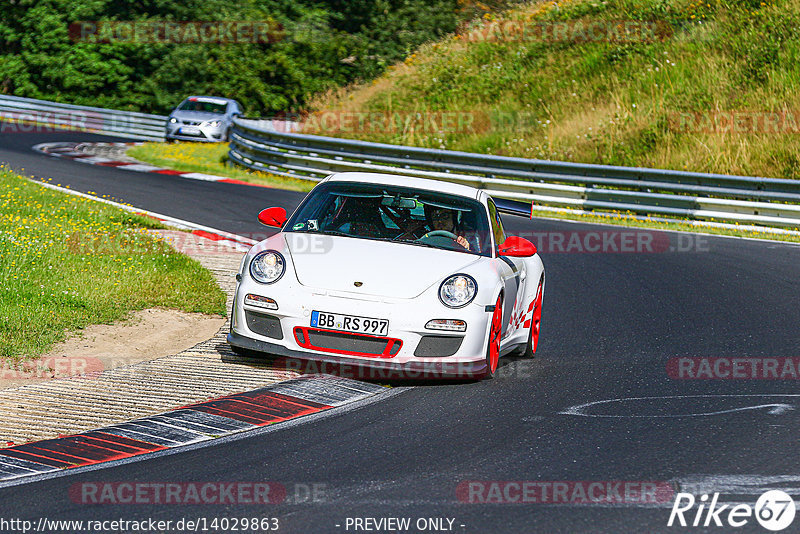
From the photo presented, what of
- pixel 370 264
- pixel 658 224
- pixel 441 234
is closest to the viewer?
pixel 370 264

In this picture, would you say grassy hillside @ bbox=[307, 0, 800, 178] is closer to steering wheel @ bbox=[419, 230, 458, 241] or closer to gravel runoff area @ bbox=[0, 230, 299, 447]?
steering wheel @ bbox=[419, 230, 458, 241]

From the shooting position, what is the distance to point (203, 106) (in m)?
31.5

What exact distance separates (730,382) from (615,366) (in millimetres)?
877

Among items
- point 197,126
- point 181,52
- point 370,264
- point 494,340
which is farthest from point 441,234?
point 181,52

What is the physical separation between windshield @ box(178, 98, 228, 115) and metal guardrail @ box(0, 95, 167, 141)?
4.42m

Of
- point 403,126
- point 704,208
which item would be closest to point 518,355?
point 704,208

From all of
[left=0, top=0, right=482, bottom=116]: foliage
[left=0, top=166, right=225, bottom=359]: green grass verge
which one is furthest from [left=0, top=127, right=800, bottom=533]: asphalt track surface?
[left=0, top=0, right=482, bottom=116]: foliage

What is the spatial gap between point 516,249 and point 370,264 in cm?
120

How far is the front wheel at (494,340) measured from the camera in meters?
7.54

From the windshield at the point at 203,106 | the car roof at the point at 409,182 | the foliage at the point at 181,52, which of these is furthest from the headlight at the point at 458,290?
the foliage at the point at 181,52

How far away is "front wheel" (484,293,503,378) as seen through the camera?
7.54 m

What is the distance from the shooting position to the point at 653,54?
91.8 feet

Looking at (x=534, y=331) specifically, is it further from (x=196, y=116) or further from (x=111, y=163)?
(x=196, y=116)

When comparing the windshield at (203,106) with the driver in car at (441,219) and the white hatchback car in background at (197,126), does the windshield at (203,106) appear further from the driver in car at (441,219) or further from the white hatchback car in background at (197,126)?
the driver in car at (441,219)
